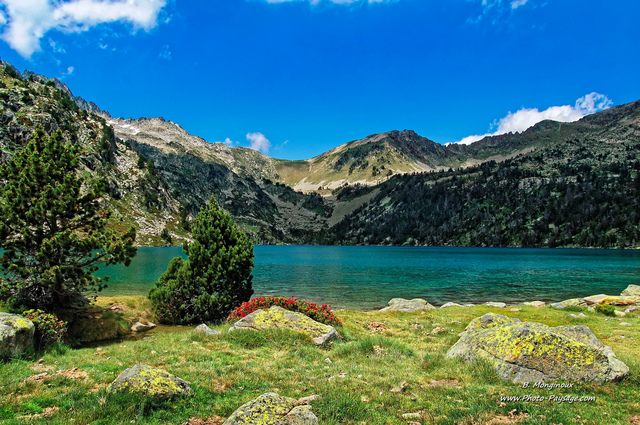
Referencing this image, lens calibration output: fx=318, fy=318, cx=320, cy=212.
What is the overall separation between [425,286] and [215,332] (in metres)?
48.8

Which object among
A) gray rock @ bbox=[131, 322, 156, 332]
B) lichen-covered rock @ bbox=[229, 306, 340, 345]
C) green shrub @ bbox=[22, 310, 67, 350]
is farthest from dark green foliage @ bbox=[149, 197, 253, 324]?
green shrub @ bbox=[22, 310, 67, 350]

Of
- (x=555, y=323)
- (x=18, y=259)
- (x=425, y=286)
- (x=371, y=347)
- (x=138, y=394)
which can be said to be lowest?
(x=425, y=286)

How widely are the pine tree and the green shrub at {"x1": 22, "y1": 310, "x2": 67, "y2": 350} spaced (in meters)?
3.00

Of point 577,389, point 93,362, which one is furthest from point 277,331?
point 577,389

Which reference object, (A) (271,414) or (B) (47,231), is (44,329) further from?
(A) (271,414)

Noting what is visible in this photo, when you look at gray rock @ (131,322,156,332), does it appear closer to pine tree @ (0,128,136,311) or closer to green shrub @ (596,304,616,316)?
pine tree @ (0,128,136,311)

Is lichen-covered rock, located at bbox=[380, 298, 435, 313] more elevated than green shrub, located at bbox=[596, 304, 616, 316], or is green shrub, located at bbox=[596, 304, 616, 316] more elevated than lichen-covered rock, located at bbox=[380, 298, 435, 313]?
green shrub, located at bbox=[596, 304, 616, 316]

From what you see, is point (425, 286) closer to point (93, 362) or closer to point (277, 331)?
point (277, 331)

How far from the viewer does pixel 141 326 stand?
23641mm

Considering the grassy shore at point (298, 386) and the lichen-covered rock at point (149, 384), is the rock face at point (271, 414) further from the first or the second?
the lichen-covered rock at point (149, 384)

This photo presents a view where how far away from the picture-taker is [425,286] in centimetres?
5844

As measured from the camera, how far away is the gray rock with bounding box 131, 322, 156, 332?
2320 centimetres

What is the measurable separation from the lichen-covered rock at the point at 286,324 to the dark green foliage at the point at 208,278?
7.63 m

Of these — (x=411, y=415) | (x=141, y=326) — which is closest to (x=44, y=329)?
(x=141, y=326)
